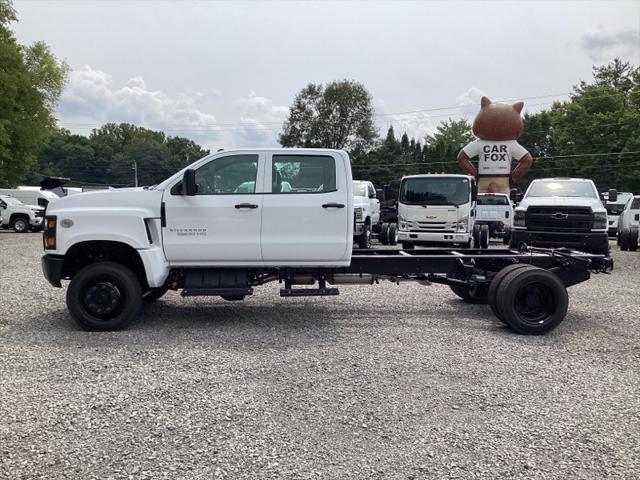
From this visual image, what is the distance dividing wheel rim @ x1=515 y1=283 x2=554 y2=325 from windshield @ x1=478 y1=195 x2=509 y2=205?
1388 centimetres

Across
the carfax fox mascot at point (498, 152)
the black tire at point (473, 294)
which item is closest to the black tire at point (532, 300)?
the black tire at point (473, 294)

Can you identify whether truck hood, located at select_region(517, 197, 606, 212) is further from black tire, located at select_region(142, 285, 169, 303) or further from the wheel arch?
the wheel arch

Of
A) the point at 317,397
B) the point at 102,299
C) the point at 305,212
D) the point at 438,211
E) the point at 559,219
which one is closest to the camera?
the point at 317,397

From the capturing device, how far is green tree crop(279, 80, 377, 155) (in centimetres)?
6600

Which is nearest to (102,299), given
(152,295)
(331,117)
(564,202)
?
(152,295)

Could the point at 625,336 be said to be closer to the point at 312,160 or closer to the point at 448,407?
the point at 448,407

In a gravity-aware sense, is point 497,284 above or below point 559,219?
below

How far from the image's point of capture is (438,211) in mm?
14586

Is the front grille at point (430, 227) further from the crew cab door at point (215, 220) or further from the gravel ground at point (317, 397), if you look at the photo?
the crew cab door at point (215, 220)

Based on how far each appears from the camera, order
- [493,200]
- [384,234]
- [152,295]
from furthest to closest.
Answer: [493,200], [384,234], [152,295]

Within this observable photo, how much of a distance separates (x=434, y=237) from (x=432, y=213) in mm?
656

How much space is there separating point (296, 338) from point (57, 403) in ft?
8.84

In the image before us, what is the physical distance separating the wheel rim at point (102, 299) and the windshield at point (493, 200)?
16142 mm

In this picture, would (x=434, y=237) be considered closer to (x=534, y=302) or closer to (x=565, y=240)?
(x=565, y=240)
